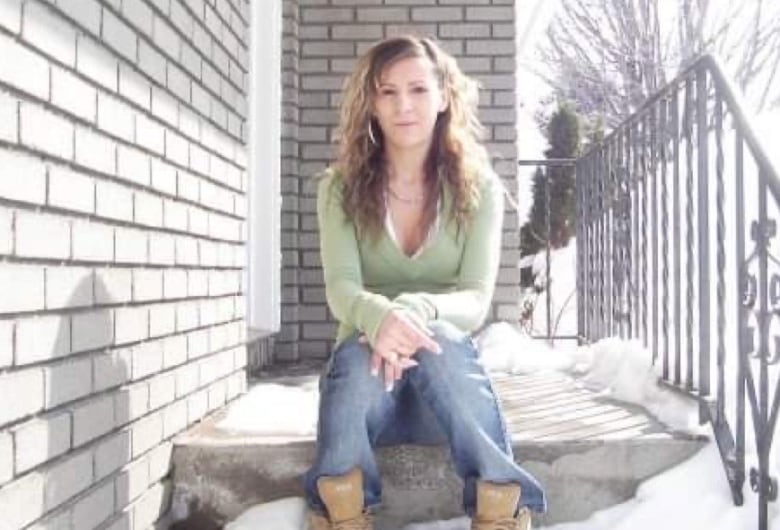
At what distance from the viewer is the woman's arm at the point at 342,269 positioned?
208cm

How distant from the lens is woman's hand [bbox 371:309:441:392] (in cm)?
200

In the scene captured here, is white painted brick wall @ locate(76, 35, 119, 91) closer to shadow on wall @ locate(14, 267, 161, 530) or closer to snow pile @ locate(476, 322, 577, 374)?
shadow on wall @ locate(14, 267, 161, 530)

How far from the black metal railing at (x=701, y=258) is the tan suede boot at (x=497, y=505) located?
0.56m

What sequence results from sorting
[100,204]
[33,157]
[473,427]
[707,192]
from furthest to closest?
[707,192] → [473,427] → [100,204] → [33,157]

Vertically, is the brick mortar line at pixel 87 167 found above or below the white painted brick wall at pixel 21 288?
above

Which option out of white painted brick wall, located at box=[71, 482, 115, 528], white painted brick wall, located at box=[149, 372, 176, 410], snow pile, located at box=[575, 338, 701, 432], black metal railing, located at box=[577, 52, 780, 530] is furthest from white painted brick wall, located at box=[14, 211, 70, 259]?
snow pile, located at box=[575, 338, 701, 432]

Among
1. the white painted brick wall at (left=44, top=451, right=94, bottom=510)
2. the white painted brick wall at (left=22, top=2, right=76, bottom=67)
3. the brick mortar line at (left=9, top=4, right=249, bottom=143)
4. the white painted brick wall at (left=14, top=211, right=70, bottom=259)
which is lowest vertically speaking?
the white painted brick wall at (left=44, top=451, right=94, bottom=510)

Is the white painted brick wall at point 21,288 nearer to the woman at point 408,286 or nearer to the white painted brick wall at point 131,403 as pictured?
the white painted brick wall at point 131,403

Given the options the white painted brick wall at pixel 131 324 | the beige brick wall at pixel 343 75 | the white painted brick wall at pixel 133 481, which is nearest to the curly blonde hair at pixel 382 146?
the white painted brick wall at pixel 131 324

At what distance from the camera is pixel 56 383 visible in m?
1.63

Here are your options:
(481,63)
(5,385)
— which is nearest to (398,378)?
(5,385)

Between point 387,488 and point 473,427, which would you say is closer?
point 473,427

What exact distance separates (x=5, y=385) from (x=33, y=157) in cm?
37

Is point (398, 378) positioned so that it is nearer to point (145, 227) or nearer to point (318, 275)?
point (145, 227)
